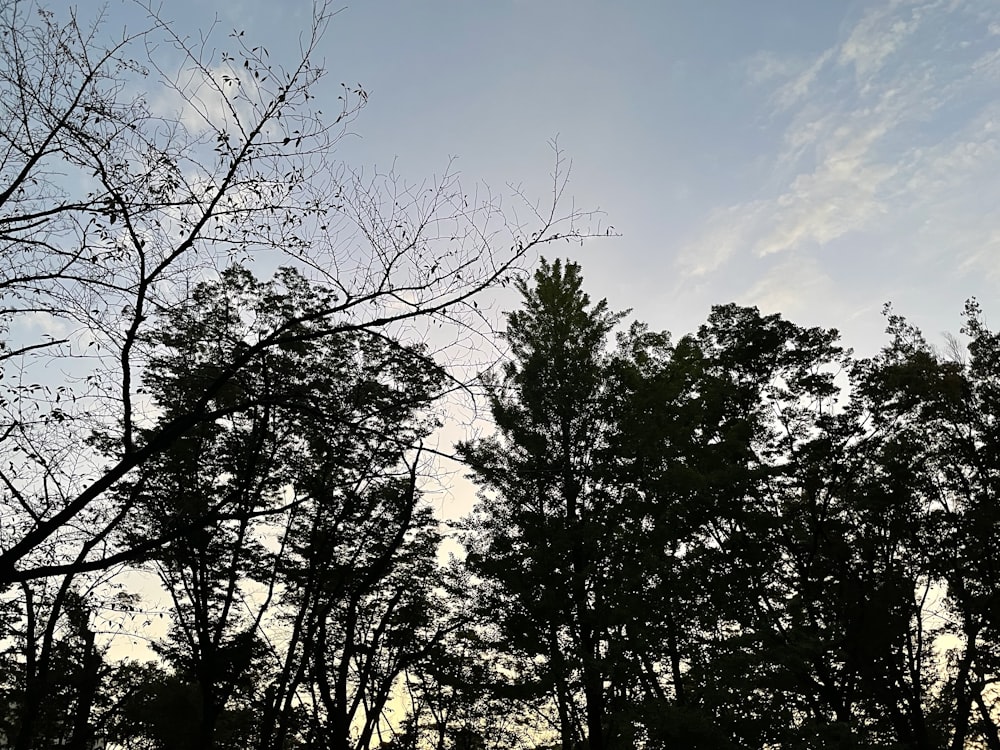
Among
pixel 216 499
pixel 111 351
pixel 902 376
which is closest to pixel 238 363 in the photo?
pixel 111 351

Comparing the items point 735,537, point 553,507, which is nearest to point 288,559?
point 553,507

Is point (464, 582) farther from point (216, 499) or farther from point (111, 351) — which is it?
point (111, 351)

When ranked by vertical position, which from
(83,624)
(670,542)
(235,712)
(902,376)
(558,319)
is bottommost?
(235,712)

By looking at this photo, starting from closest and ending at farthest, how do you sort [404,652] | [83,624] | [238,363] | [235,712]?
[238,363], [83,624], [404,652], [235,712]

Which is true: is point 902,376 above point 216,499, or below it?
above

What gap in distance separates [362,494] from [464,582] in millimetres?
3083

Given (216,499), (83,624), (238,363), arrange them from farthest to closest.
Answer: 1. (83,624)
2. (216,499)
3. (238,363)

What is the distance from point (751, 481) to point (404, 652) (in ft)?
32.8

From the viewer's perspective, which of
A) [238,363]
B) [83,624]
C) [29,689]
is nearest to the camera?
[238,363]

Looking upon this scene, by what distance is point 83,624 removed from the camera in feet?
43.6

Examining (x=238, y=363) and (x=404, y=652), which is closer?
(x=238, y=363)

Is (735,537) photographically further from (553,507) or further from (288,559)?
(288,559)

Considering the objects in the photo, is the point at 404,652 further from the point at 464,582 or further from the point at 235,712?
the point at 235,712

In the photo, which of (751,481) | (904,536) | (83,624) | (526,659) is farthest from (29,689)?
(904,536)
